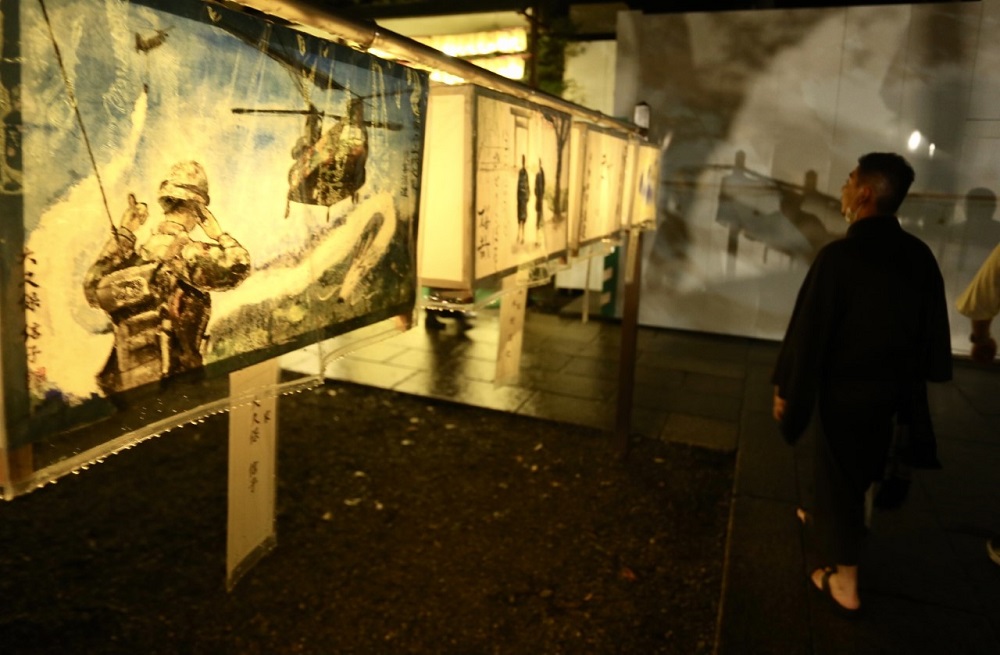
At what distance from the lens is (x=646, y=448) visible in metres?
5.95

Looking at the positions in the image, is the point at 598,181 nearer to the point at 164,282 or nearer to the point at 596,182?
the point at 596,182

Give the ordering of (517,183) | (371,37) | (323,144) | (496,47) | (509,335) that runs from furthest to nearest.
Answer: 1. (496,47)
2. (509,335)
3. (517,183)
4. (371,37)
5. (323,144)

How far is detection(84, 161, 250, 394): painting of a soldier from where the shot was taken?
57.4 inches

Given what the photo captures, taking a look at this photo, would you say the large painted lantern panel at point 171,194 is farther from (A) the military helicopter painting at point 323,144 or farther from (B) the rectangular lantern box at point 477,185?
(B) the rectangular lantern box at point 477,185

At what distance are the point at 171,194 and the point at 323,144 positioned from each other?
53cm

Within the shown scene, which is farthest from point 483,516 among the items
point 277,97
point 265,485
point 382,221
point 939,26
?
point 939,26

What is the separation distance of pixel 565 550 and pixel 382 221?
2.85m

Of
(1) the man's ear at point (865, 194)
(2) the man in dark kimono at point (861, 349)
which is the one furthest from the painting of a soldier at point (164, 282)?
(1) the man's ear at point (865, 194)

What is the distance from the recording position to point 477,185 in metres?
2.66

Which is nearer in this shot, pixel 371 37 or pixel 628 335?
pixel 371 37

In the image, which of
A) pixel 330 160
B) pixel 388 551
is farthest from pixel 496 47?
pixel 330 160

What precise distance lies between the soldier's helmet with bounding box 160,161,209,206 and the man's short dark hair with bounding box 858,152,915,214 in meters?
3.05

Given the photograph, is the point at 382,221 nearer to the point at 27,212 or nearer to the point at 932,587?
the point at 27,212

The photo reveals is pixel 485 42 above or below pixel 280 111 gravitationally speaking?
above
